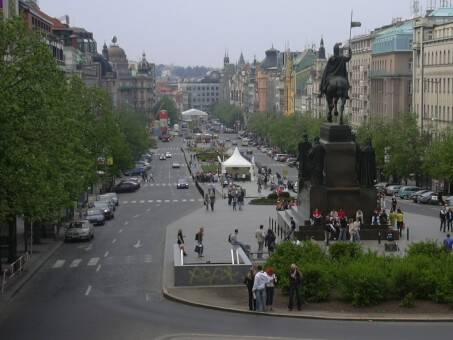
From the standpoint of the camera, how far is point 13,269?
42.9 metres

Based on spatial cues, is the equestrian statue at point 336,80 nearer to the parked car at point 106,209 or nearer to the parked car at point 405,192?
the parked car at point 106,209

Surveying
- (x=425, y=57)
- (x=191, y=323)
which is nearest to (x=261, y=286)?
(x=191, y=323)

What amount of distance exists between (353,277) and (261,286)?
2.65m

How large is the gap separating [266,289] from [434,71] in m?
84.1

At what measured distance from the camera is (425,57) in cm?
11638

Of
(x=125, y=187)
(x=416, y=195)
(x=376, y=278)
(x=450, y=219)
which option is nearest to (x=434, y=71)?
(x=416, y=195)

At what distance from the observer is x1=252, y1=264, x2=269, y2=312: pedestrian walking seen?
101 ft

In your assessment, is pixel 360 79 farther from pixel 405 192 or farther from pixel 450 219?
pixel 450 219

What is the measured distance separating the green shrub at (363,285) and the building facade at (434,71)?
231ft

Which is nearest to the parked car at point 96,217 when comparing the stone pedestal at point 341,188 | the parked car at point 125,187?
the stone pedestal at point 341,188

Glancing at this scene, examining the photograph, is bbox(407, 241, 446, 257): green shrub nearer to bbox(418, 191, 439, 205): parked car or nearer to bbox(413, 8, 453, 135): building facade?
bbox(418, 191, 439, 205): parked car

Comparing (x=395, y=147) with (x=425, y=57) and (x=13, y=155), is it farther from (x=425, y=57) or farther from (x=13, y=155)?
(x=13, y=155)

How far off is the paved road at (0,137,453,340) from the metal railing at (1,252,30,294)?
32.0 inches

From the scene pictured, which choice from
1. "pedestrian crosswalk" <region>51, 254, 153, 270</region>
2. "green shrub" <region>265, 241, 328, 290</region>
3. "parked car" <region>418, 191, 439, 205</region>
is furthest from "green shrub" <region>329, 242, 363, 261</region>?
"parked car" <region>418, 191, 439, 205</region>
